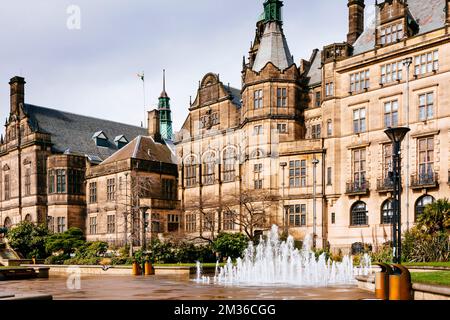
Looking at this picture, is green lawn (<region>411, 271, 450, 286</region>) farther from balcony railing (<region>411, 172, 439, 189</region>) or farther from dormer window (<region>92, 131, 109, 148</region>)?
dormer window (<region>92, 131, 109, 148</region>)

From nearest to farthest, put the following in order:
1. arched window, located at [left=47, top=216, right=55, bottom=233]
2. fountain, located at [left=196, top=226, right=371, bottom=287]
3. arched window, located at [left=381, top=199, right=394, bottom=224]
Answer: fountain, located at [left=196, top=226, right=371, bottom=287] → arched window, located at [left=381, top=199, right=394, bottom=224] → arched window, located at [left=47, top=216, right=55, bottom=233]

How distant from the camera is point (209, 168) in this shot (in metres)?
56.8

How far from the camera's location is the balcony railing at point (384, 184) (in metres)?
41.2

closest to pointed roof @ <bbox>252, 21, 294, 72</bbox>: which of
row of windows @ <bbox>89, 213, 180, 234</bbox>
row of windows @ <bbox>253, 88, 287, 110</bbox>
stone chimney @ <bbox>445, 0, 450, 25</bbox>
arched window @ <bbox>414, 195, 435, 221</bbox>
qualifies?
row of windows @ <bbox>253, 88, 287, 110</bbox>

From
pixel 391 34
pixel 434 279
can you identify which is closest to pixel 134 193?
pixel 391 34

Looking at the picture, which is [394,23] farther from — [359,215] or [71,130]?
[71,130]

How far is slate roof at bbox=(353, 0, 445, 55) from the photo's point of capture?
4200 centimetres

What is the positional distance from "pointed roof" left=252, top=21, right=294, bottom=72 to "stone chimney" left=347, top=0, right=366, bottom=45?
5.71m

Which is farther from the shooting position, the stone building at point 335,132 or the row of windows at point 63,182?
the row of windows at point 63,182

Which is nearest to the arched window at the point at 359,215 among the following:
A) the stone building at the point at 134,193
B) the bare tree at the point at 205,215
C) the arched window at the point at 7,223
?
the bare tree at the point at 205,215

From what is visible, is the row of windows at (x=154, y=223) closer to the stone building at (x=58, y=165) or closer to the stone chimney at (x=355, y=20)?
the stone building at (x=58, y=165)

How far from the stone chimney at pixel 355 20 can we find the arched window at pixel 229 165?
49.2 ft

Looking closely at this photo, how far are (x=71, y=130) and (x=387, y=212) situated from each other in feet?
144
